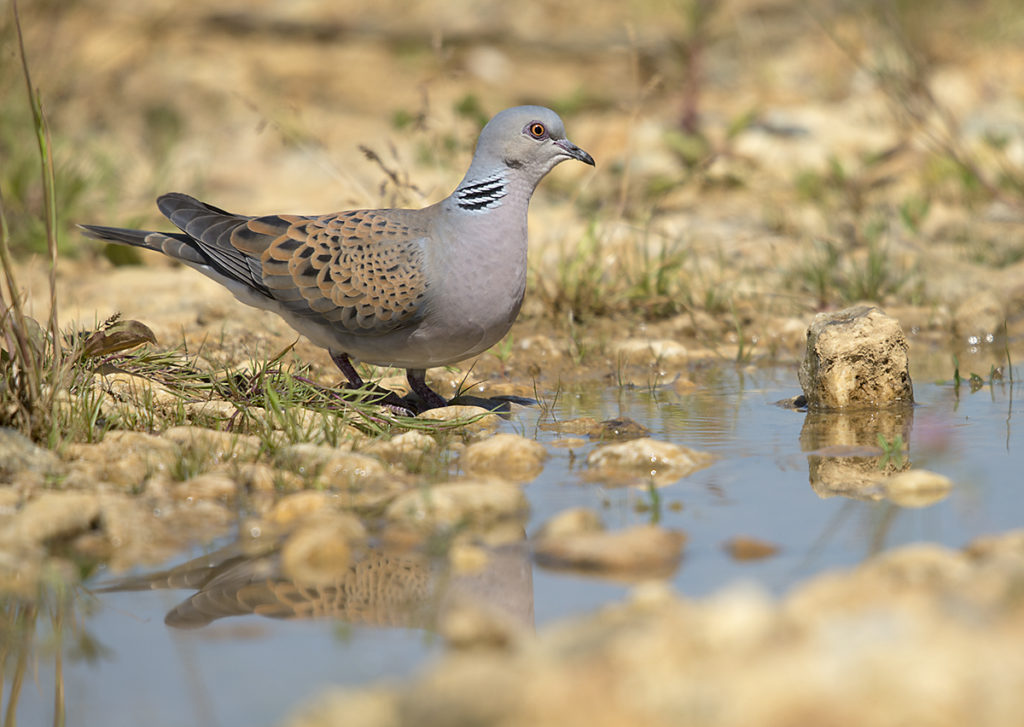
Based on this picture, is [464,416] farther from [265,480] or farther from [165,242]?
[165,242]

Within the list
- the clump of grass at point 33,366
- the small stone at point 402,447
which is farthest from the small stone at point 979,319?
the clump of grass at point 33,366

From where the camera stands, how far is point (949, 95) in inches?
422

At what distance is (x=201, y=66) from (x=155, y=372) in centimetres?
719

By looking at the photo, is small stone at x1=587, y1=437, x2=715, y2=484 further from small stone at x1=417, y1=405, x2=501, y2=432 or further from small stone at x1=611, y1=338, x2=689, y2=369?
small stone at x1=611, y1=338, x2=689, y2=369

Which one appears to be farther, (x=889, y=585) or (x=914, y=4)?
(x=914, y=4)

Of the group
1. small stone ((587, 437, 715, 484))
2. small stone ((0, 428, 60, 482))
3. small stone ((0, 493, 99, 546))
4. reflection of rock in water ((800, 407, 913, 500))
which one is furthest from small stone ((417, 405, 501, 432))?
small stone ((0, 493, 99, 546))

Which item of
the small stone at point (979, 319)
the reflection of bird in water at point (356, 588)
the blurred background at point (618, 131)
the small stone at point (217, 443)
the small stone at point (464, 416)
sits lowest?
the reflection of bird in water at point (356, 588)

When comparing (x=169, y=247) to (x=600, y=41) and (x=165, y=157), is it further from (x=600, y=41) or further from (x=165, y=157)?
(x=600, y=41)

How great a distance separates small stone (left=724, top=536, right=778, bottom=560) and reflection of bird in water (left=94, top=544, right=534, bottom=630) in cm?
53

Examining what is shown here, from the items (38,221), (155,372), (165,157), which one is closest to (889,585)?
(155,372)

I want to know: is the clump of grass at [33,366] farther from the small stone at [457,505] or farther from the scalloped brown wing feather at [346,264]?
the small stone at [457,505]

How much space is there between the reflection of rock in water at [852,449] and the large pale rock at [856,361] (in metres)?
0.06

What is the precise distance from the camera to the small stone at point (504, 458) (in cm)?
410

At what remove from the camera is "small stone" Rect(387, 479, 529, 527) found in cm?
345
